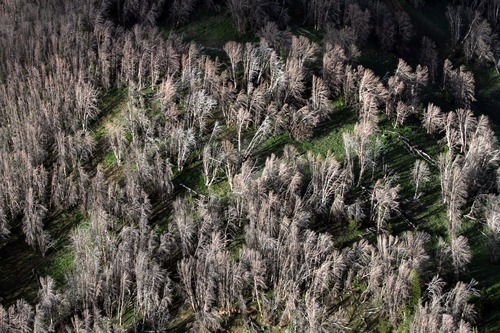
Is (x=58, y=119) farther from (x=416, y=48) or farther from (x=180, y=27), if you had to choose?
(x=416, y=48)

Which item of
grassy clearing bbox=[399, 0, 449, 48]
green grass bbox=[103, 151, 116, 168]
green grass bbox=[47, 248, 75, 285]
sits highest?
grassy clearing bbox=[399, 0, 449, 48]

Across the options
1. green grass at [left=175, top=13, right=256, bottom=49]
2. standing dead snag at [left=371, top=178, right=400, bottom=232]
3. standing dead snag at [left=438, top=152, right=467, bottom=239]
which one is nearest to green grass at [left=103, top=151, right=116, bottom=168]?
green grass at [left=175, top=13, right=256, bottom=49]

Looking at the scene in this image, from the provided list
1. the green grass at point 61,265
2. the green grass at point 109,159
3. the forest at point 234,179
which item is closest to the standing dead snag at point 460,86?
the forest at point 234,179

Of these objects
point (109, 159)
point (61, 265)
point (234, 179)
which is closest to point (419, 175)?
point (234, 179)

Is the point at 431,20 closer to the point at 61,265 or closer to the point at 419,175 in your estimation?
the point at 419,175

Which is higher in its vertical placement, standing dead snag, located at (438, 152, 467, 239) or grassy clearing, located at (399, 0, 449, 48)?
grassy clearing, located at (399, 0, 449, 48)

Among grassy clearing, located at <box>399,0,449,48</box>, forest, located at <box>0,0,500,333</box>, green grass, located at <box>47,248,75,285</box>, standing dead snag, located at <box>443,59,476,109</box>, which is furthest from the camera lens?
grassy clearing, located at <box>399,0,449,48</box>

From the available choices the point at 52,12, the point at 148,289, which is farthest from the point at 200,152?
the point at 52,12

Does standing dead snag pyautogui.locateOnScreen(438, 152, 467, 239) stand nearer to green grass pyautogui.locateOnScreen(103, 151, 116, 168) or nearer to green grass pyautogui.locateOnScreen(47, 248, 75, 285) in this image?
green grass pyautogui.locateOnScreen(103, 151, 116, 168)
